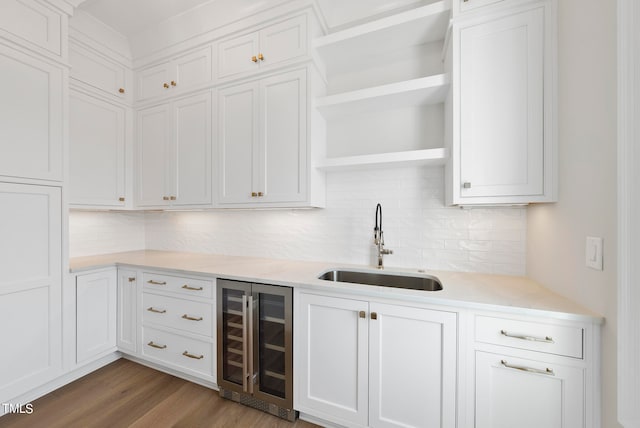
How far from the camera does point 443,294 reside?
4.16 feet

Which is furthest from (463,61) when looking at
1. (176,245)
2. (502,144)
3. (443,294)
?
(176,245)

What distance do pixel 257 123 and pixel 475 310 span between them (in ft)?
6.11

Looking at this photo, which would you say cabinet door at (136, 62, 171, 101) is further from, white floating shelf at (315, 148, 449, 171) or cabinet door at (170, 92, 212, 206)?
white floating shelf at (315, 148, 449, 171)

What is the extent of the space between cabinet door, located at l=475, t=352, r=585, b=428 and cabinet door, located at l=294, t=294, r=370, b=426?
21.9 inches

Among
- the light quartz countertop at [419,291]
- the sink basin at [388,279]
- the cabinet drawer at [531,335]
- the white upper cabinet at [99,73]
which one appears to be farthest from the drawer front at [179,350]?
the white upper cabinet at [99,73]

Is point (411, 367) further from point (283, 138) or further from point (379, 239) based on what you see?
point (283, 138)

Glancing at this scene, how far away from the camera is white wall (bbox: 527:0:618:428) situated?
0.93 m

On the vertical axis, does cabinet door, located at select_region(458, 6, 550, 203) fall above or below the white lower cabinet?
above

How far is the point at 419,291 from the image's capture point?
1292 mm

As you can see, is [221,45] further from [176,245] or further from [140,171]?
[176,245]

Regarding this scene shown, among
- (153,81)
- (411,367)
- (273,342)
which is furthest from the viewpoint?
(153,81)

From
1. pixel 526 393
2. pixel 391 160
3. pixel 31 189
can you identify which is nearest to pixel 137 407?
pixel 31 189

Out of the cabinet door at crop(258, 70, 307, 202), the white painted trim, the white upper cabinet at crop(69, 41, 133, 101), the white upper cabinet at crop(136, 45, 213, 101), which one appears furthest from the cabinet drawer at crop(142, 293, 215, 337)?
the white painted trim

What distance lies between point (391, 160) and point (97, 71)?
8.93ft
